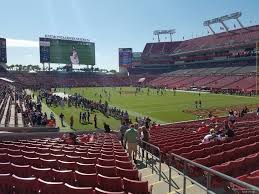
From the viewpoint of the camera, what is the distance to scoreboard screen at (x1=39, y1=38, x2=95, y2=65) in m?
93.9

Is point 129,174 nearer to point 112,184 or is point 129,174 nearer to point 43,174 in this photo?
point 112,184

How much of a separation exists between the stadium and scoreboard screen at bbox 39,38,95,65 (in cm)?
27

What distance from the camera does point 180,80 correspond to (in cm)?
9650

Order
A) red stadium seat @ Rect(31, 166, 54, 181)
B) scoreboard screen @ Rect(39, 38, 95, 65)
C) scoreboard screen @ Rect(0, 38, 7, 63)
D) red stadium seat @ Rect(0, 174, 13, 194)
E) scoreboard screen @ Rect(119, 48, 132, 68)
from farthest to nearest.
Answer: scoreboard screen @ Rect(119, 48, 132, 68)
scoreboard screen @ Rect(39, 38, 95, 65)
scoreboard screen @ Rect(0, 38, 7, 63)
red stadium seat @ Rect(31, 166, 54, 181)
red stadium seat @ Rect(0, 174, 13, 194)

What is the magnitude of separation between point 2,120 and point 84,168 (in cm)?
2003

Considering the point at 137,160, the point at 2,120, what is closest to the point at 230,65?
the point at 2,120

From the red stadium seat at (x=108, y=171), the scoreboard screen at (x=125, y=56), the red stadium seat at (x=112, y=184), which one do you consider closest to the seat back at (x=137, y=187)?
the red stadium seat at (x=112, y=184)

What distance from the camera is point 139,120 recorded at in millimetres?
29922

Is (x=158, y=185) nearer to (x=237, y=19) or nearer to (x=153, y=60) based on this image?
(x=237, y=19)

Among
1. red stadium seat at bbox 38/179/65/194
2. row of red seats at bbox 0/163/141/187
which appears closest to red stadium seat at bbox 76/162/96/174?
row of red seats at bbox 0/163/141/187

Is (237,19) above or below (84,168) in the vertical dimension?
above

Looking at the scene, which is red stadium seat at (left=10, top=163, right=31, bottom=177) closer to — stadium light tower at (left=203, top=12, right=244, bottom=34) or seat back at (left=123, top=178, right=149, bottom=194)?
seat back at (left=123, top=178, right=149, bottom=194)

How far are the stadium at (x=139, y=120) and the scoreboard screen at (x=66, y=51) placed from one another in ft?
0.89

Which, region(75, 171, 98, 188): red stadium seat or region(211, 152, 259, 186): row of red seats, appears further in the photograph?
region(211, 152, 259, 186): row of red seats
